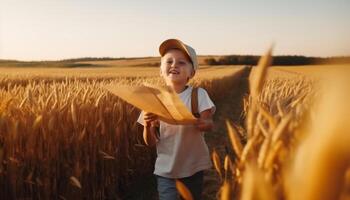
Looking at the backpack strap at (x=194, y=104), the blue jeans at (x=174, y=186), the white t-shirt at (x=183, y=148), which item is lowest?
the blue jeans at (x=174, y=186)

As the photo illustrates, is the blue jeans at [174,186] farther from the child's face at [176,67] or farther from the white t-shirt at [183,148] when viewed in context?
the child's face at [176,67]

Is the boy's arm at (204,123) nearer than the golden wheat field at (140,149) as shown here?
No

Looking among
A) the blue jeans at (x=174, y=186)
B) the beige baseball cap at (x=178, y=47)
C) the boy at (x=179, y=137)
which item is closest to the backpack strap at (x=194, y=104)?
the boy at (x=179, y=137)

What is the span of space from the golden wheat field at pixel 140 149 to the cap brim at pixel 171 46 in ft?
1.74

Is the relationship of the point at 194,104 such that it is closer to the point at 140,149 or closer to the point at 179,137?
the point at 179,137

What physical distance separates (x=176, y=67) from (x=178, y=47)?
0.14 m

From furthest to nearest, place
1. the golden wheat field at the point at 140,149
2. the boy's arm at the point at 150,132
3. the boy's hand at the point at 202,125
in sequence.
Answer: the boy's arm at the point at 150,132, the boy's hand at the point at 202,125, the golden wheat field at the point at 140,149

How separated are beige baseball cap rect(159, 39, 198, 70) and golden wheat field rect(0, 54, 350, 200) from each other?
46 centimetres

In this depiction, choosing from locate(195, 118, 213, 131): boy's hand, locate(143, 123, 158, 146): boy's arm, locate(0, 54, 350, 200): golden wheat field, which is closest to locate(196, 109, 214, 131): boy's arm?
locate(195, 118, 213, 131): boy's hand

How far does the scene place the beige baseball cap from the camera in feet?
8.08

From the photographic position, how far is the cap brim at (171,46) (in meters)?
2.48

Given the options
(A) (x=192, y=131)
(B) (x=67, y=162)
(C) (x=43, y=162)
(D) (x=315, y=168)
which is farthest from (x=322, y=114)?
(B) (x=67, y=162)

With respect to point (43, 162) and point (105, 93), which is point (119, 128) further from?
point (43, 162)

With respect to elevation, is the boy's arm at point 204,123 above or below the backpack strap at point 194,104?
below
